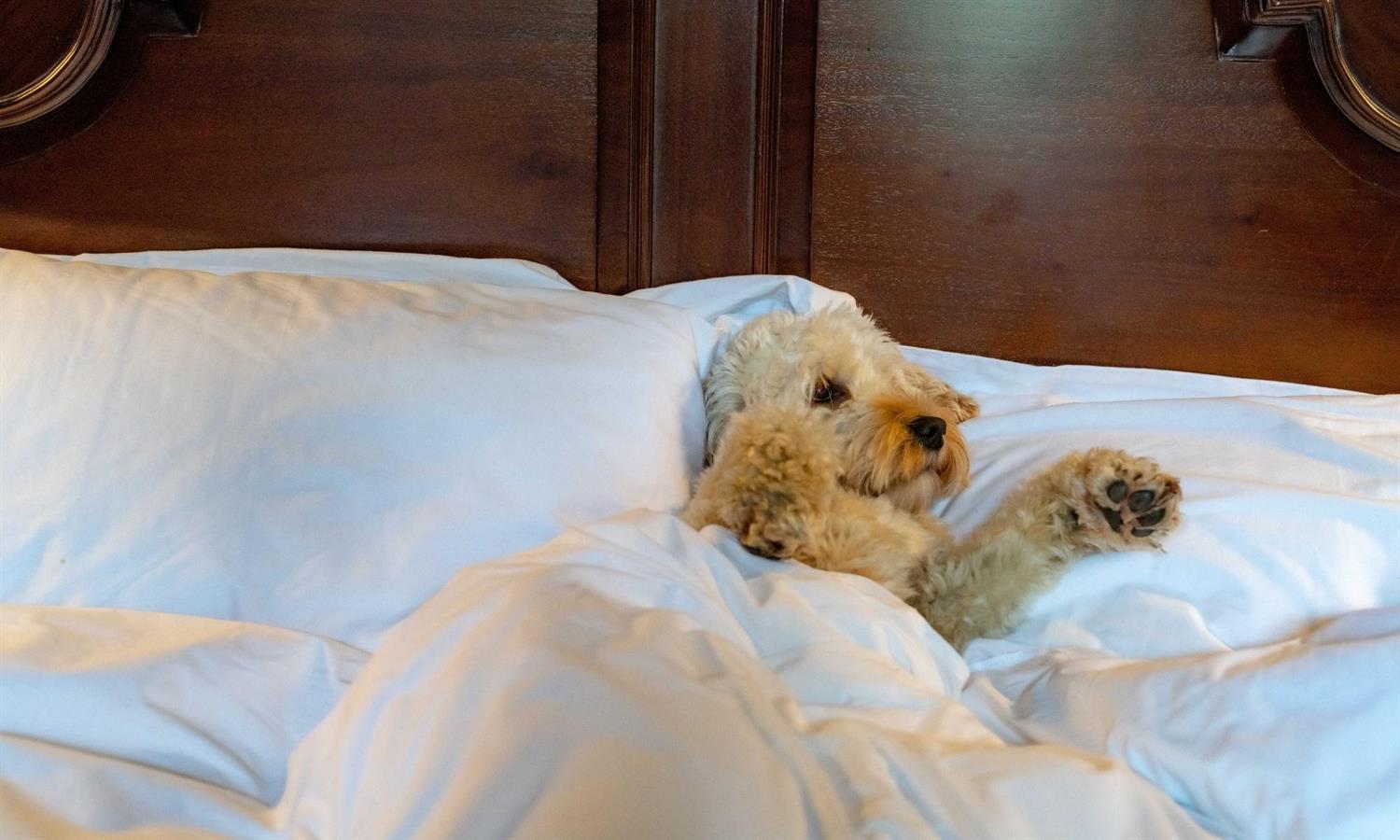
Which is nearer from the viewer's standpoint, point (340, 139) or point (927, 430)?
point (927, 430)

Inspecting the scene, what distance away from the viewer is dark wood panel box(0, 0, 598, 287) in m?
1.95

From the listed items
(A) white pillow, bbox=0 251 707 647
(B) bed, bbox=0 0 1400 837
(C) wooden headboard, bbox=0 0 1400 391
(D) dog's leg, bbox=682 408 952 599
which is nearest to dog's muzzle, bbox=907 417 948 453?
(D) dog's leg, bbox=682 408 952 599

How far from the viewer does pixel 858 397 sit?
1.76m

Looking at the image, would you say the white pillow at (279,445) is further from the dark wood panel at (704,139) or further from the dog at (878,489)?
the dark wood panel at (704,139)

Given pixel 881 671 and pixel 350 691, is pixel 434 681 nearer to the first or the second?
pixel 350 691

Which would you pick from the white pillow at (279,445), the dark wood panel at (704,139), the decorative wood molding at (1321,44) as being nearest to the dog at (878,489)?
the white pillow at (279,445)

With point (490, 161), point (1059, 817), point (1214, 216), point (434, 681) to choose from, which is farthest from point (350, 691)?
point (1214, 216)

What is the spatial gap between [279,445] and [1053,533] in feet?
Answer: 3.80

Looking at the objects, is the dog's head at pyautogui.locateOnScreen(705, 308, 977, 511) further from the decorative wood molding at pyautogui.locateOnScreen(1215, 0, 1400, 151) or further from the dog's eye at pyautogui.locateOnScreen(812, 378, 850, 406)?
the decorative wood molding at pyautogui.locateOnScreen(1215, 0, 1400, 151)

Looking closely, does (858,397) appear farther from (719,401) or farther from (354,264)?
(354,264)

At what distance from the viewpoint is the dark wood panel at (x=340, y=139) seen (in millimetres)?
1954

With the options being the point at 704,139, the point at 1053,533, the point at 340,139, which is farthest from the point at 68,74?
the point at 1053,533

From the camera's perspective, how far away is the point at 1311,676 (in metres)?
1.09

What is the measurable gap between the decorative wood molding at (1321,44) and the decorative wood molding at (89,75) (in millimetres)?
2175
